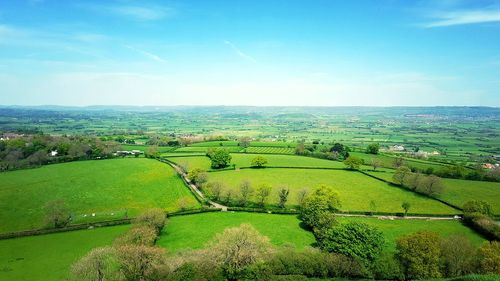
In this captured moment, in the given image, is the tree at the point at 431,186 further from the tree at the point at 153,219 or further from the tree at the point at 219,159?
the tree at the point at 153,219

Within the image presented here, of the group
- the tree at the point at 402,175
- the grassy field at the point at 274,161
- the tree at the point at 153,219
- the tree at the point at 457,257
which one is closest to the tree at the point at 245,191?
the tree at the point at 153,219

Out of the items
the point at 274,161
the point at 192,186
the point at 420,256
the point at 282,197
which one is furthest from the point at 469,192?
the point at 192,186

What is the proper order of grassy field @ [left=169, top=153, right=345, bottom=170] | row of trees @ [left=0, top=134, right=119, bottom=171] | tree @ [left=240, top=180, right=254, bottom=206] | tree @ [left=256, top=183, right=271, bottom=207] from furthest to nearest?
grassy field @ [left=169, top=153, right=345, bottom=170] < row of trees @ [left=0, top=134, right=119, bottom=171] < tree @ [left=240, top=180, right=254, bottom=206] < tree @ [left=256, top=183, right=271, bottom=207]

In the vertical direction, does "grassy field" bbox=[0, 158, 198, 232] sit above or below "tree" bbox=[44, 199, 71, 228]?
below

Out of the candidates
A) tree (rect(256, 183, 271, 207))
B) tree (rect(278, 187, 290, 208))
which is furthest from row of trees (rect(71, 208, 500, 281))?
tree (rect(256, 183, 271, 207))

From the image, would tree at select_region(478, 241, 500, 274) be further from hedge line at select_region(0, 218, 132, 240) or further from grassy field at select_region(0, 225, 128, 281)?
hedge line at select_region(0, 218, 132, 240)

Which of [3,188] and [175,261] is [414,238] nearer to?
[175,261]
